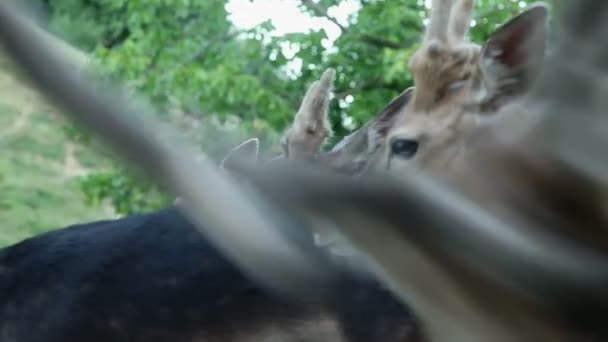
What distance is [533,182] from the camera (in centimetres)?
102

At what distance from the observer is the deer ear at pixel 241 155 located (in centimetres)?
82

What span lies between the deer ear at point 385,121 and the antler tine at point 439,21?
184 mm

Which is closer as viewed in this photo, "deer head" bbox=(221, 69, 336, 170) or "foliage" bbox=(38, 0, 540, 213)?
"deer head" bbox=(221, 69, 336, 170)

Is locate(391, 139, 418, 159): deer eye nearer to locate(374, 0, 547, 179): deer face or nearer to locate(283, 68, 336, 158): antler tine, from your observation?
locate(374, 0, 547, 179): deer face

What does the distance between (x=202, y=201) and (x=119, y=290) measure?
2.01 meters

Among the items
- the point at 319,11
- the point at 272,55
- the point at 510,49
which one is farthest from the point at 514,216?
the point at 319,11

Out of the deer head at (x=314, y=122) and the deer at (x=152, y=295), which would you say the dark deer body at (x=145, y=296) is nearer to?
the deer at (x=152, y=295)

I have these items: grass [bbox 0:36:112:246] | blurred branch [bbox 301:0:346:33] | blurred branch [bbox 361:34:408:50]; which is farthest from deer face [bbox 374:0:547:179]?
grass [bbox 0:36:112:246]

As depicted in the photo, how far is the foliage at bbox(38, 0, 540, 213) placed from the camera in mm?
3732

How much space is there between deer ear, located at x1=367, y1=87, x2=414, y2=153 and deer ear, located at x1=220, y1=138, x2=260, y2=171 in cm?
131

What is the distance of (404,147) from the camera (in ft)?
7.55

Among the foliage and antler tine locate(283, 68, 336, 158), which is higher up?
the foliage

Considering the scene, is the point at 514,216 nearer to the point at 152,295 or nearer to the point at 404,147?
the point at 404,147

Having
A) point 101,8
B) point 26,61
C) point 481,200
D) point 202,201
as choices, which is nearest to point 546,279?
point 481,200
